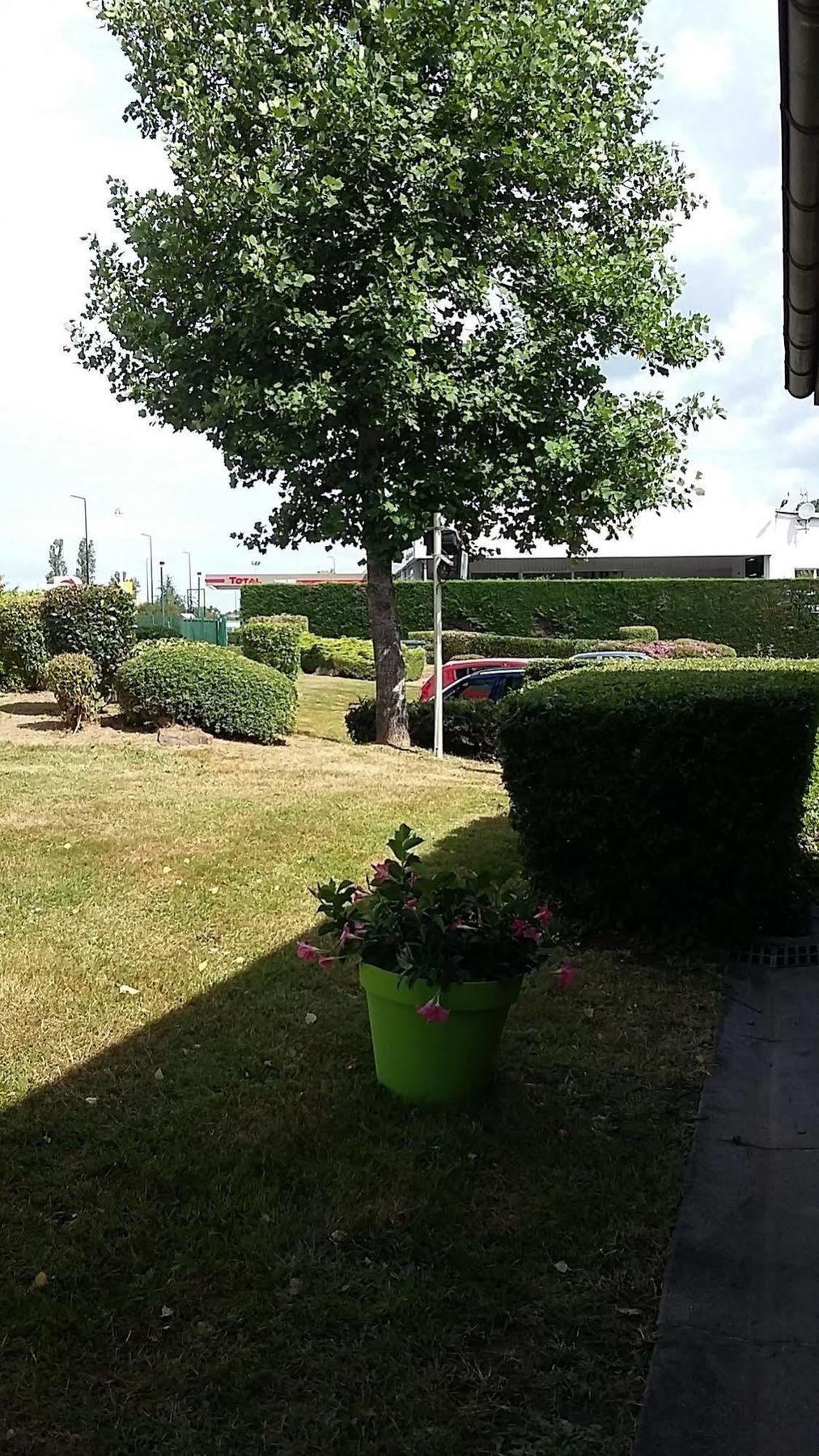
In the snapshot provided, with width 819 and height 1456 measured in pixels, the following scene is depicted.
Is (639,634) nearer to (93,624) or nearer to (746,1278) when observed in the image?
(93,624)

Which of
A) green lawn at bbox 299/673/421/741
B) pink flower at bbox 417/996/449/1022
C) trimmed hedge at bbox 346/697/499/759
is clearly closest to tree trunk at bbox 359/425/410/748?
trimmed hedge at bbox 346/697/499/759

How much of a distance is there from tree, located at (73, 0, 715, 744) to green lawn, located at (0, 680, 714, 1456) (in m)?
7.72

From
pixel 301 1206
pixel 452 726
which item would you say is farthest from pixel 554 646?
pixel 301 1206

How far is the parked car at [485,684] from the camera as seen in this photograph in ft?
53.5

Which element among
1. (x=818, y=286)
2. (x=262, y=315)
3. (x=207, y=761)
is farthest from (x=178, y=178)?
(x=818, y=286)

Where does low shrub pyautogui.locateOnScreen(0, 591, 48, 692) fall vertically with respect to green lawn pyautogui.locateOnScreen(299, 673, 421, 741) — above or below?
above

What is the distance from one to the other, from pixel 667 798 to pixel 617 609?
27362 mm

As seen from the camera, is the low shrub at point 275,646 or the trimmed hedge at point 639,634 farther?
the trimmed hedge at point 639,634

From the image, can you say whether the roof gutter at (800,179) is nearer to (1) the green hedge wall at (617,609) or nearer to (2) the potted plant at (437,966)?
(2) the potted plant at (437,966)

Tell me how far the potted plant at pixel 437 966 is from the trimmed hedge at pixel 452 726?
409 inches

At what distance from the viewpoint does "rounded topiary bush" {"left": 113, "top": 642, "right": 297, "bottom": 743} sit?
40.8ft

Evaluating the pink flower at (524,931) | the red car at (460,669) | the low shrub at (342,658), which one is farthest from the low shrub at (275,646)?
the pink flower at (524,931)

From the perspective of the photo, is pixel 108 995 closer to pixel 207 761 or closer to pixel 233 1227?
pixel 233 1227

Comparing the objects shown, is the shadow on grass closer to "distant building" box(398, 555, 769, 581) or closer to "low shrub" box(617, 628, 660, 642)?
"low shrub" box(617, 628, 660, 642)
